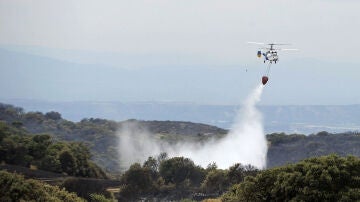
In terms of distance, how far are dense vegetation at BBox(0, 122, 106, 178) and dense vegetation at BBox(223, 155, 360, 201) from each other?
55.9 metres

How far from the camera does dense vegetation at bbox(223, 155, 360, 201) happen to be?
5744cm

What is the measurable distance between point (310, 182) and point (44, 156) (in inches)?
2605

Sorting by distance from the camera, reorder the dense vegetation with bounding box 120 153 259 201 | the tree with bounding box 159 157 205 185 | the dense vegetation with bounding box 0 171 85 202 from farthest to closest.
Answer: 1. the tree with bounding box 159 157 205 185
2. the dense vegetation with bounding box 120 153 259 201
3. the dense vegetation with bounding box 0 171 85 202

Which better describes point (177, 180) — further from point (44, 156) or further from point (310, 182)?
point (310, 182)

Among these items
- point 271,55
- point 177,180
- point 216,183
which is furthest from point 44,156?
point 271,55

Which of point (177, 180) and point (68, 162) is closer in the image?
point (68, 162)

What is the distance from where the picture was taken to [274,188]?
60312 millimetres

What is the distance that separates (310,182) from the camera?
58250 millimetres

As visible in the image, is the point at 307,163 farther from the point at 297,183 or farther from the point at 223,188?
the point at 223,188

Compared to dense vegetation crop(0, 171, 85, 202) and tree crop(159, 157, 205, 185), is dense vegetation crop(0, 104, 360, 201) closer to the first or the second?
tree crop(159, 157, 205, 185)

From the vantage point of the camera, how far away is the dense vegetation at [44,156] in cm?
11294

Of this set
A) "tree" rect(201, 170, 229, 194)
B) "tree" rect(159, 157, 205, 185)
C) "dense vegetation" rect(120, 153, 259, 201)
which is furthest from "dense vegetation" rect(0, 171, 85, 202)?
"tree" rect(159, 157, 205, 185)

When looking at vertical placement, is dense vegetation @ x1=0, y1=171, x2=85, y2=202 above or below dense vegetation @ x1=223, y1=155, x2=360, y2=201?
below

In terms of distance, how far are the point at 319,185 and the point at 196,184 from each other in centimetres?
6119
